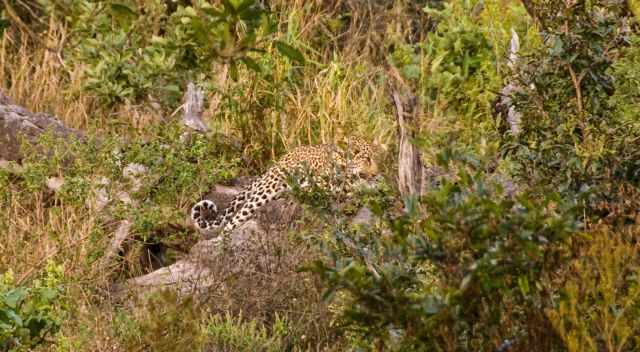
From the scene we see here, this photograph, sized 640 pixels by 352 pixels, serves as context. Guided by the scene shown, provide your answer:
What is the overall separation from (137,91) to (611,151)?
5.13m

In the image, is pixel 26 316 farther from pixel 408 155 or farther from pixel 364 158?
pixel 364 158

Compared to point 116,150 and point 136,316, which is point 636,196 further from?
point 116,150

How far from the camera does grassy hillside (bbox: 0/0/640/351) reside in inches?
159

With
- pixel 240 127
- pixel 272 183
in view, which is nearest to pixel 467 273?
pixel 272 183

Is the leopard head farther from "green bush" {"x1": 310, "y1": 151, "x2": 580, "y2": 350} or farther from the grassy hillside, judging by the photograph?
"green bush" {"x1": 310, "y1": 151, "x2": 580, "y2": 350}

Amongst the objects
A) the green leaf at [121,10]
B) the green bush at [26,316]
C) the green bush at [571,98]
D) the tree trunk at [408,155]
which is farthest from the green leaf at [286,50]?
the tree trunk at [408,155]

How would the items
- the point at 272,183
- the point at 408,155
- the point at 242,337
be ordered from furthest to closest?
the point at 272,183, the point at 408,155, the point at 242,337

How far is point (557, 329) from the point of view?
399cm

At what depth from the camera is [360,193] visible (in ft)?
18.0

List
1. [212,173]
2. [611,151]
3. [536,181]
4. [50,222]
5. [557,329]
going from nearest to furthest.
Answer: [557,329] → [536,181] → [611,151] → [50,222] → [212,173]

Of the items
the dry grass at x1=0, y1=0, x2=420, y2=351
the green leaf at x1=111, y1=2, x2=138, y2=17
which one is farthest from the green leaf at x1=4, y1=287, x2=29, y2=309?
the green leaf at x1=111, y1=2, x2=138, y2=17

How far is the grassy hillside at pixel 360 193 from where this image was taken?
4.03 m

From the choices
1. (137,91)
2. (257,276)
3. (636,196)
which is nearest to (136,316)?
(257,276)

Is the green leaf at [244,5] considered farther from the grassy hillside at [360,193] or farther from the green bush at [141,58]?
the green bush at [141,58]
